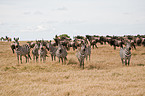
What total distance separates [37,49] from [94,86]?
1222cm

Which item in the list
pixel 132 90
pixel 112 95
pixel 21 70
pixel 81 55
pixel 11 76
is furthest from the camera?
pixel 81 55

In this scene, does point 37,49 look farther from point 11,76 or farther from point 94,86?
point 94,86

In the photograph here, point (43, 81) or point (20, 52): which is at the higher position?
point (20, 52)

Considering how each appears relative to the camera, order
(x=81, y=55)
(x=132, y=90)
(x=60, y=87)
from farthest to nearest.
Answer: (x=81, y=55)
(x=60, y=87)
(x=132, y=90)

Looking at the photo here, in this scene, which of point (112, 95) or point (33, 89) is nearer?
point (112, 95)

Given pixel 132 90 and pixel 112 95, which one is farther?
pixel 132 90

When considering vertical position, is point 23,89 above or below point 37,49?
below

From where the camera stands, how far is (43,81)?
11.1 metres

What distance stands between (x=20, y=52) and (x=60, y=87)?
36.9ft

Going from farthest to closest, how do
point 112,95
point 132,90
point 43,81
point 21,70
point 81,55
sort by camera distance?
point 81,55 → point 21,70 → point 43,81 → point 132,90 → point 112,95

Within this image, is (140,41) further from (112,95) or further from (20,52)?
(112,95)

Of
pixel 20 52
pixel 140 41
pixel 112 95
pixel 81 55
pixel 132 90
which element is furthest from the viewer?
pixel 140 41

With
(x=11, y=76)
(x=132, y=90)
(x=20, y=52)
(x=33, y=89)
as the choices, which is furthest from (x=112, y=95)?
(x=20, y=52)

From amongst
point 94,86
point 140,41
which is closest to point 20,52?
point 94,86
